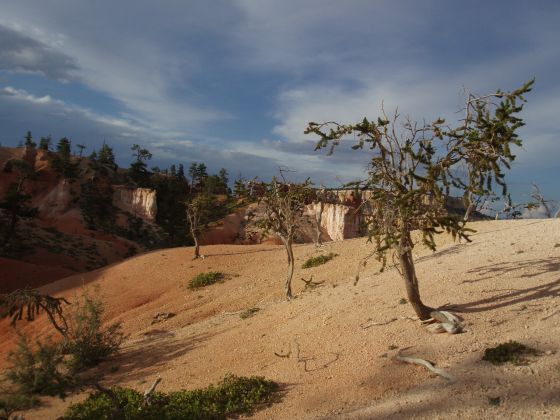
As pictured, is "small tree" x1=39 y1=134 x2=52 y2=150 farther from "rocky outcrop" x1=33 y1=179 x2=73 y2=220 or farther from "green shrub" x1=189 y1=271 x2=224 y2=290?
"green shrub" x1=189 y1=271 x2=224 y2=290

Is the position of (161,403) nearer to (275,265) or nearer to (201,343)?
(201,343)

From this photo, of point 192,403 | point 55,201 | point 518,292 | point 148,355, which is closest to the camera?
point 192,403

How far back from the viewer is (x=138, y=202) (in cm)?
7394

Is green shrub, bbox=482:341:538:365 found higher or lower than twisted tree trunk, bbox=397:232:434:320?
lower

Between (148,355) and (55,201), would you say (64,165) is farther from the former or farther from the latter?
(148,355)

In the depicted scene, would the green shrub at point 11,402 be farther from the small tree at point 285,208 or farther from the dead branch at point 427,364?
the small tree at point 285,208

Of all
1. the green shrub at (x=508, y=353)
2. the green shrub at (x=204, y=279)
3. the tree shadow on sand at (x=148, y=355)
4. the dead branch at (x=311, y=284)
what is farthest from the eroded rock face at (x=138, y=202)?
the green shrub at (x=508, y=353)

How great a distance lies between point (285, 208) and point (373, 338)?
9.55 m

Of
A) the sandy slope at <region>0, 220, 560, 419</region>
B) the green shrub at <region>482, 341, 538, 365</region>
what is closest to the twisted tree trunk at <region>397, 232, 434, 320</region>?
the sandy slope at <region>0, 220, 560, 419</region>

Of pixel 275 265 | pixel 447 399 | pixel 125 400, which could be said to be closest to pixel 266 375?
pixel 125 400

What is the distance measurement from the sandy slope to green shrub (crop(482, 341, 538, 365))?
24 centimetres

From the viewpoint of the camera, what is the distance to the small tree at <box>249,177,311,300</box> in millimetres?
19953

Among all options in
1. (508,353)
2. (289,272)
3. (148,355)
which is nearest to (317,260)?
(289,272)

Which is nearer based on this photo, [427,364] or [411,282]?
[427,364]
